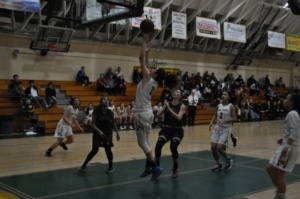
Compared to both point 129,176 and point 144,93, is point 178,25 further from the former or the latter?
point 144,93

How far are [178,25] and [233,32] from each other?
453cm

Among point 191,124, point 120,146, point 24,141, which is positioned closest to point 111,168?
point 120,146

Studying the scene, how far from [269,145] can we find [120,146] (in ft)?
15.5

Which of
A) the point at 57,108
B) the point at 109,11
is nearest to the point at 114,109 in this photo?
the point at 57,108

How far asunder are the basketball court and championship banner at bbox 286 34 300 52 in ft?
56.2

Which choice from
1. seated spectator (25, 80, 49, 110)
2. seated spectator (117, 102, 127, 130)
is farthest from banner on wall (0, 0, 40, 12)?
seated spectator (117, 102, 127, 130)

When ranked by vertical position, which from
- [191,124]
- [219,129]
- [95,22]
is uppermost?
[95,22]

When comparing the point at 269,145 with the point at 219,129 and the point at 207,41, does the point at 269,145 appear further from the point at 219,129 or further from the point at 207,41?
the point at 207,41

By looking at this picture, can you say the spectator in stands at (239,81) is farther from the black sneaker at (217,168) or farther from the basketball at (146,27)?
the basketball at (146,27)

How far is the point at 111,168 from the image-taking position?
6.92m

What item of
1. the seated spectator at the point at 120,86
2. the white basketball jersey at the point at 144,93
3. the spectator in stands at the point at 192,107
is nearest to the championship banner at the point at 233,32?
the spectator in stands at the point at 192,107

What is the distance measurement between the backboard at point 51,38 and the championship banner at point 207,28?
7840mm

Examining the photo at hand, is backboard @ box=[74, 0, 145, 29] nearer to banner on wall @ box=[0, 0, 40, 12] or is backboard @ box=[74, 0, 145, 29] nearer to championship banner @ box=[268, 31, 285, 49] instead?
banner on wall @ box=[0, 0, 40, 12]

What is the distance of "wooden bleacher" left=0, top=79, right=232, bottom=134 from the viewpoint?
1452cm
